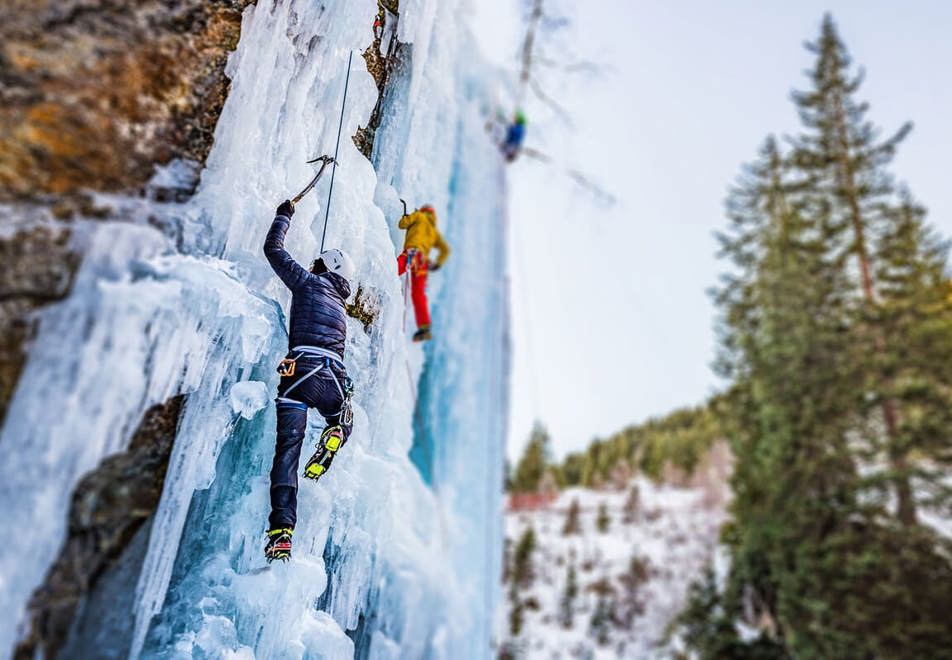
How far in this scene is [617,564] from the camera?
2469cm

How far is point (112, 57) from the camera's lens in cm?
198

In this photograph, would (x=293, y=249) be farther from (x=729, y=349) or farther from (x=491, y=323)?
(x=729, y=349)

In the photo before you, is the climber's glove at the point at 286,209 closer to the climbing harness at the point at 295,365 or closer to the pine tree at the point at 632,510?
the climbing harness at the point at 295,365

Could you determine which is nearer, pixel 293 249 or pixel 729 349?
pixel 293 249

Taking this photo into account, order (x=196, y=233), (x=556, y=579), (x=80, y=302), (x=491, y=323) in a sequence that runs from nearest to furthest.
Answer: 1. (x=80, y=302)
2. (x=196, y=233)
3. (x=491, y=323)
4. (x=556, y=579)

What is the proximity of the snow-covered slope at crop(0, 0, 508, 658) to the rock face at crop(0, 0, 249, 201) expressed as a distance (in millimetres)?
129

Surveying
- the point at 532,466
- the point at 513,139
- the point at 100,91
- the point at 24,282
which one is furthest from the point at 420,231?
the point at 532,466

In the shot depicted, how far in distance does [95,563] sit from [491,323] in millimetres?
5821

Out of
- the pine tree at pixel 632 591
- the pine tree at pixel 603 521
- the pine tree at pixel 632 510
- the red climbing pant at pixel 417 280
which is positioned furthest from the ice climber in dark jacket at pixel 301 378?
the pine tree at pixel 632 510

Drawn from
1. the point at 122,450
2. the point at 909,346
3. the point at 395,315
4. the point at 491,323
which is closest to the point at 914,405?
the point at 909,346

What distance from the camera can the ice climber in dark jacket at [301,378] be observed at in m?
2.39

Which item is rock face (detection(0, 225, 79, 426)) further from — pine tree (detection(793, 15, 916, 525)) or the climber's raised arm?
pine tree (detection(793, 15, 916, 525))

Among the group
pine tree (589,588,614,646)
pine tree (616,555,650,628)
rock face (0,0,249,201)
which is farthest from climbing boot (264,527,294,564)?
pine tree (616,555,650,628)

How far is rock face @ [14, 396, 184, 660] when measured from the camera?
1.68 meters
